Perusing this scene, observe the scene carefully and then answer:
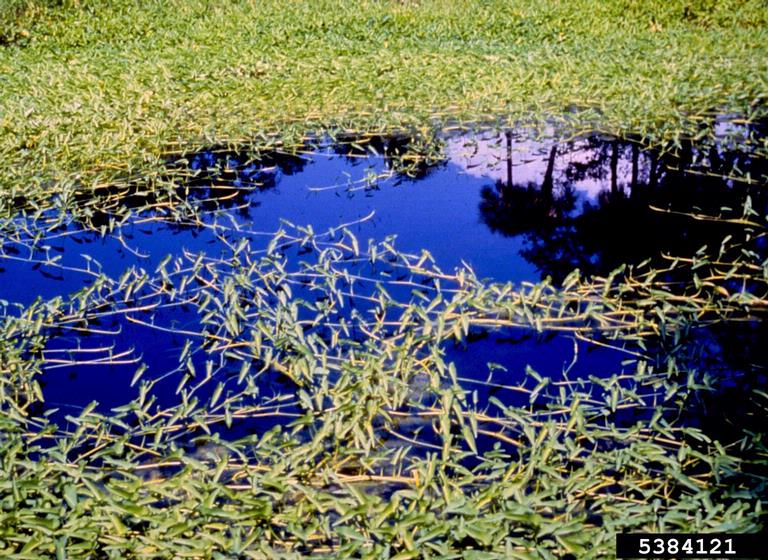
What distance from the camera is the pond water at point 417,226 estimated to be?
2686mm

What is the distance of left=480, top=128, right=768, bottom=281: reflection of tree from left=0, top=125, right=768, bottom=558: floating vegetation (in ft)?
0.07

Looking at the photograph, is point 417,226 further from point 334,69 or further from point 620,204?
point 334,69

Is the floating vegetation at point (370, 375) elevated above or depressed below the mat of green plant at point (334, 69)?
below

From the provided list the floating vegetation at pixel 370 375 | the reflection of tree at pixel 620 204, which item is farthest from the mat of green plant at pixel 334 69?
the floating vegetation at pixel 370 375

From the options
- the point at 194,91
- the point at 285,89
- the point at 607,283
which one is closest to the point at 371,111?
the point at 285,89

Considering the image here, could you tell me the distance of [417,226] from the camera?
152 inches

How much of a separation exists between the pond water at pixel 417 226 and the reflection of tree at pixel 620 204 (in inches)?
0.5

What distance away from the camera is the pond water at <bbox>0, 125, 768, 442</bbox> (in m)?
2.69

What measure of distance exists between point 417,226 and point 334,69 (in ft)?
10.7

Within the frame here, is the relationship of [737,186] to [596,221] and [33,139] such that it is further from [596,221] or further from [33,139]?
[33,139]

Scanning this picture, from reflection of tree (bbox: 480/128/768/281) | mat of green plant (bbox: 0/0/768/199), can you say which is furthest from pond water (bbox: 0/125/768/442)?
mat of green plant (bbox: 0/0/768/199)

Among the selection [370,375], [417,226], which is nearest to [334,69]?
[417,226]

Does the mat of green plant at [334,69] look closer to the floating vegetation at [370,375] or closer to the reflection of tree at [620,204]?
the reflection of tree at [620,204]

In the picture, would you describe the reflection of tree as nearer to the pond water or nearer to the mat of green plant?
the pond water
